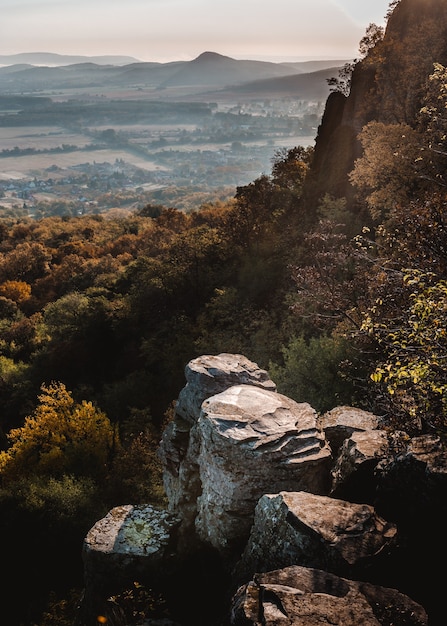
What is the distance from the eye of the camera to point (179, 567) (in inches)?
679

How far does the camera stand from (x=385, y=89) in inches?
1655

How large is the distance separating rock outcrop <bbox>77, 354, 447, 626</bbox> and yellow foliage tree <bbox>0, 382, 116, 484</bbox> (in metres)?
13.2

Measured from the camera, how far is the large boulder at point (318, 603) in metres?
9.55

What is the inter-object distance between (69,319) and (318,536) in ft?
138

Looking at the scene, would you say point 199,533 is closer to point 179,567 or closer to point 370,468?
point 179,567

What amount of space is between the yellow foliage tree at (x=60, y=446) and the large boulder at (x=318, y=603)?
2377 cm

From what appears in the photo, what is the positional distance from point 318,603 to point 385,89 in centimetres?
4308

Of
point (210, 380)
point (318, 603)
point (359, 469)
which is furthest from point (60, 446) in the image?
point (318, 603)

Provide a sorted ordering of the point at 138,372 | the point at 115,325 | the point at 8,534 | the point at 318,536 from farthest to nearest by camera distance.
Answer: the point at 115,325, the point at 138,372, the point at 8,534, the point at 318,536

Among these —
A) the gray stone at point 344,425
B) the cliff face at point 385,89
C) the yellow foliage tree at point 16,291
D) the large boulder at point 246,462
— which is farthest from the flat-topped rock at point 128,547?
the yellow foliage tree at point 16,291

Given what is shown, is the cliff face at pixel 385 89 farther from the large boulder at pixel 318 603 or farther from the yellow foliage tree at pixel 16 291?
the yellow foliage tree at pixel 16 291

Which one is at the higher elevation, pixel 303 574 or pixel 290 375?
pixel 303 574

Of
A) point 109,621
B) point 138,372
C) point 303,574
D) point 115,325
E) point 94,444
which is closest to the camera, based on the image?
point 303,574

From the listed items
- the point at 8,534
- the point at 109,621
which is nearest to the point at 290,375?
the point at 109,621
